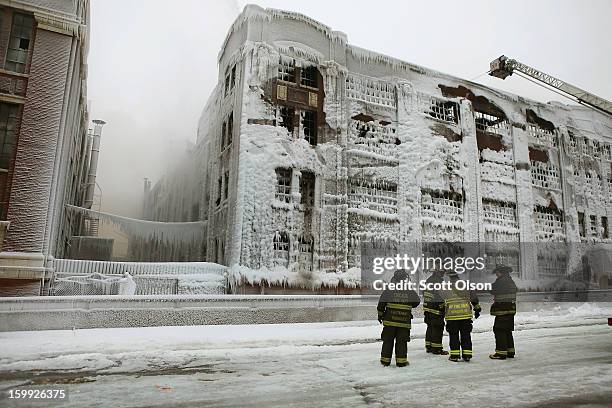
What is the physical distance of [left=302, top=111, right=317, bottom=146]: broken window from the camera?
20.0m

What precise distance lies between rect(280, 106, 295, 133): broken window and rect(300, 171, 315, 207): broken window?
2.11 m

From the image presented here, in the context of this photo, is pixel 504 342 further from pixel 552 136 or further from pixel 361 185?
pixel 552 136

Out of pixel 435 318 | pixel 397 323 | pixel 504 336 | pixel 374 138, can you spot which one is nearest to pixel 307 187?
pixel 374 138

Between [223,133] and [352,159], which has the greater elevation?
[223,133]

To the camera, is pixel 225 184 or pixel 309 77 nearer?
pixel 309 77

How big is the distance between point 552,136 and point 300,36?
17129 millimetres

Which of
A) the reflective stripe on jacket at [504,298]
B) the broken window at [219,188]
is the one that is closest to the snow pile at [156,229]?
the broken window at [219,188]

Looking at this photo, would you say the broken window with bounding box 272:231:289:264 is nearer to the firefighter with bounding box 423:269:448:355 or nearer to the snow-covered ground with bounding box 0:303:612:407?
the snow-covered ground with bounding box 0:303:612:407

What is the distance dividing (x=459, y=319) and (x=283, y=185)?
11982mm

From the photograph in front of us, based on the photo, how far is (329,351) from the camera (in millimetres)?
8922

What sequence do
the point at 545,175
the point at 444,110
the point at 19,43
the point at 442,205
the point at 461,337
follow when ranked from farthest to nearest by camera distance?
1. the point at 545,175
2. the point at 444,110
3. the point at 442,205
4. the point at 19,43
5. the point at 461,337

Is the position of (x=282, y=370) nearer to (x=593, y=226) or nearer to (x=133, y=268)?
(x=133, y=268)

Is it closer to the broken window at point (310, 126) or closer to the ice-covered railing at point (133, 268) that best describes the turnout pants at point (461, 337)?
the ice-covered railing at point (133, 268)

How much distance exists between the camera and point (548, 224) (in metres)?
25.6
